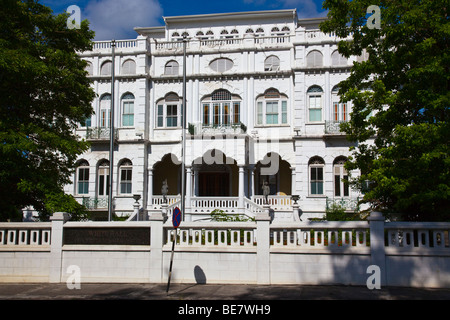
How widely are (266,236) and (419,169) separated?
4712mm

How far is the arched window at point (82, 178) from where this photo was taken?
94.4ft

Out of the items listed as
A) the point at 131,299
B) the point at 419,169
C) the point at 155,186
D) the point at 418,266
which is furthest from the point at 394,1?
the point at 155,186

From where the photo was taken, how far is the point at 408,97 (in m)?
13.5

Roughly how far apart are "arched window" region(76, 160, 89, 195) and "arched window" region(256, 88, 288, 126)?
11.3 meters

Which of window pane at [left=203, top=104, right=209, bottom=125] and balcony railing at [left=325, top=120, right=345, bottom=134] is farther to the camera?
window pane at [left=203, top=104, right=209, bottom=125]

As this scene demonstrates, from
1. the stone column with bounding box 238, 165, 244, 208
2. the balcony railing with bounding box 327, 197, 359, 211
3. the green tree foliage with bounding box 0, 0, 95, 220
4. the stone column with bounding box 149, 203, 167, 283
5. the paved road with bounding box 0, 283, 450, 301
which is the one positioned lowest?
the paved road with bounding box 0, 283, 450, 301

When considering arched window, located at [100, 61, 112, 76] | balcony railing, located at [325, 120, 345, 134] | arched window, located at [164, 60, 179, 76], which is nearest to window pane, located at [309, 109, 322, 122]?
balcony railing, located at [325, 120, 345, 134]

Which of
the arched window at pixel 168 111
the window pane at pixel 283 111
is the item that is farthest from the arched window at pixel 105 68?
the window pane at pixel 283 111

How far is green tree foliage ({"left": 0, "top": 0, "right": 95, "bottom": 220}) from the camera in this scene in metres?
14.3

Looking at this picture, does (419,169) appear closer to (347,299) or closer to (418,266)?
(418,266)

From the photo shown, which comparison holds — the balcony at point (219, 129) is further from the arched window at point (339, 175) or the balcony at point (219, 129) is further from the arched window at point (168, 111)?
the arched window at point (339, 175)

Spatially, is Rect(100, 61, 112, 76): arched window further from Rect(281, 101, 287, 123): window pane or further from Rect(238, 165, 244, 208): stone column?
Rect(281, 101, 287, 123): window pane

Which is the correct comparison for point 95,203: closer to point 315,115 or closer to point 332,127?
point 315,115

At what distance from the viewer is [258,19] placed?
116ft
